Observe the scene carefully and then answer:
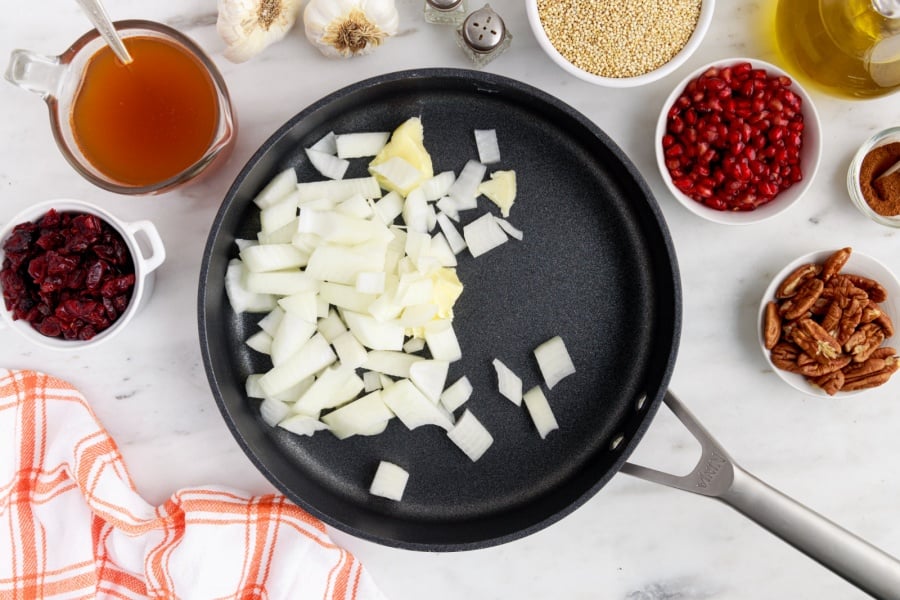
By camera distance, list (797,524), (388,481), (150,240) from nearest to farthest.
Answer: (797,524) → (150,240) → (388,481)

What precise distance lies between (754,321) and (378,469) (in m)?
0.83

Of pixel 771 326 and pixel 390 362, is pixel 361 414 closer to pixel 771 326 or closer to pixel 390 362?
pixel 390 362

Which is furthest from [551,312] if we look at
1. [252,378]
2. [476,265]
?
[252,378]

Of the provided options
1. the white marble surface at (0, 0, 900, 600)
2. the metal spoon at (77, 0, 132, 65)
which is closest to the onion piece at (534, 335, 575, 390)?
the white marble surface at (0, 0, 900, 600)

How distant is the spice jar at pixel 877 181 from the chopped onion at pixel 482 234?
0.72m

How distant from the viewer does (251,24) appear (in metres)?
1.33

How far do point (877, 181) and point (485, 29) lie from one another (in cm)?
84

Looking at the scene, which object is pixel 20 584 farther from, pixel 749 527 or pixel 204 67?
pixel 749 527

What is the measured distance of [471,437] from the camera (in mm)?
1419

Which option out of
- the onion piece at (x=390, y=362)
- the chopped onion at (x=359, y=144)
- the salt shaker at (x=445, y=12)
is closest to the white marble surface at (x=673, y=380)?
the salt shaker at (x=445, y=12)

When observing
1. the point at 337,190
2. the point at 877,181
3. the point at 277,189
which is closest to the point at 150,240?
the point at 277,189

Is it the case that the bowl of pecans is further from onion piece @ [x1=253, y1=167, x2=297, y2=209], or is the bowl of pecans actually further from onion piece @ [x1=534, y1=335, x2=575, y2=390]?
onion piece @ [x1=253, y1=167, x2=297, y2=209]

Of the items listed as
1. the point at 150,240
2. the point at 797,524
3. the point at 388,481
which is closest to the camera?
the point at 797,524

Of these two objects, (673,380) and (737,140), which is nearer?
(737,140)
